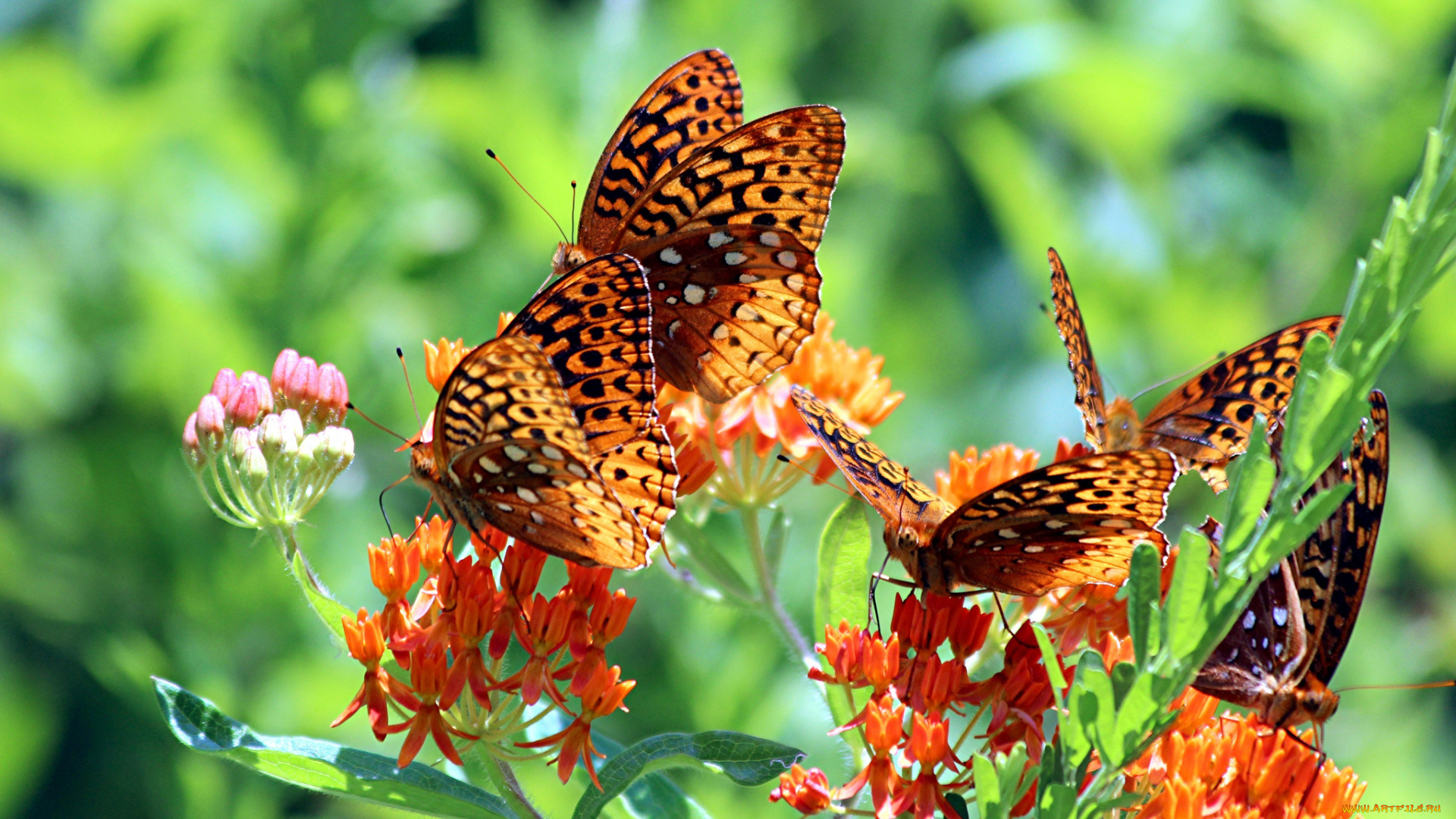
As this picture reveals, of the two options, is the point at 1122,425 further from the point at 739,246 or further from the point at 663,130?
the point at 663,130

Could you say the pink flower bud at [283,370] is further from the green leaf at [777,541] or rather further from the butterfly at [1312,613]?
the butterfly at [1312,613]

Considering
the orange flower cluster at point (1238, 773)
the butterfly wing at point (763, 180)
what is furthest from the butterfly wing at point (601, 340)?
the orange flower cluster at point (1238, 773)

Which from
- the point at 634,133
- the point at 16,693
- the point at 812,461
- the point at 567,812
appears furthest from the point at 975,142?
the point at 16,693

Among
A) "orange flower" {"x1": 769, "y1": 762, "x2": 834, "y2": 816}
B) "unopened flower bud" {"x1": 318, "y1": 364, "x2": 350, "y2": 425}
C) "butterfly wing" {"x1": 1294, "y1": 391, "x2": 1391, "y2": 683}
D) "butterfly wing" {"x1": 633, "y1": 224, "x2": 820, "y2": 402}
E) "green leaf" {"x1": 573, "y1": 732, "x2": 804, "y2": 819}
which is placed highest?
"butterfly wing" {"x1": 633, "y1": 224, "x2": 820, "y2": 402}

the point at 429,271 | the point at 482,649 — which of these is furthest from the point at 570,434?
the point at 429,271

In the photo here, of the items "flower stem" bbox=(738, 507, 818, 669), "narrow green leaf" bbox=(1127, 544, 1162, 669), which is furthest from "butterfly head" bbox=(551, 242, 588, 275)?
"narrow green leaf" bbox=(1127, 544, 1162, 669)

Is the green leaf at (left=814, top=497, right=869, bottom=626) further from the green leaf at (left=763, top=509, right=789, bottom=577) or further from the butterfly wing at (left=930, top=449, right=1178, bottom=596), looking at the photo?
the green leaf at (left=763, top=509, right=789, bottom=577)
